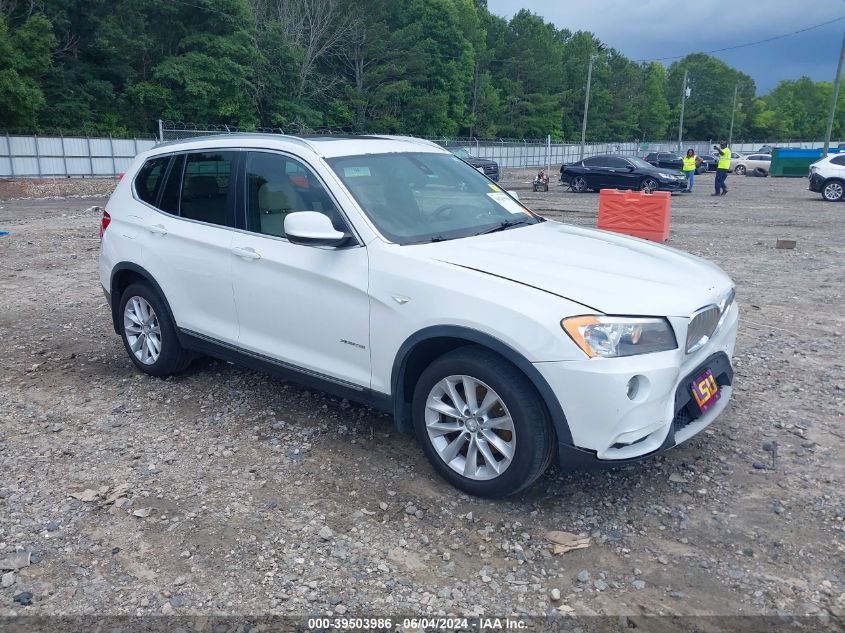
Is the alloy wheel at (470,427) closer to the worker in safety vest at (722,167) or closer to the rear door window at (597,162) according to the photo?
the worker in safety vest at (722,167)

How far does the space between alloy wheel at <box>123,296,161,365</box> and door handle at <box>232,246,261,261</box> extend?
1.21 m

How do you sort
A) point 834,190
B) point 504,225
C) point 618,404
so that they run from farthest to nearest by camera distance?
point 834,190 → point 504,225 → point 618,404

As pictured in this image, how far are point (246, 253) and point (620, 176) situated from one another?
24.5 metres

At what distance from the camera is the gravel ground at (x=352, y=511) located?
10.2ft

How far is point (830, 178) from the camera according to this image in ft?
76.3

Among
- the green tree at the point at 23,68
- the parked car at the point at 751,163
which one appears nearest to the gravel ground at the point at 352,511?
the green tree at the point at 23,68

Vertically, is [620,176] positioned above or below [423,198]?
below

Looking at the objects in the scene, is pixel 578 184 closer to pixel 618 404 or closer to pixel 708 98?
pixel 618 404

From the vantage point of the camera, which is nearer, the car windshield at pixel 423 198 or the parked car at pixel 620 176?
the car windshield at pixel 423 198

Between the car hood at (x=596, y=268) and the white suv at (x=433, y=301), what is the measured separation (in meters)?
0.02

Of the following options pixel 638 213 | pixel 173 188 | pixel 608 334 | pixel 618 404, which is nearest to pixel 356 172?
pixel 173 188

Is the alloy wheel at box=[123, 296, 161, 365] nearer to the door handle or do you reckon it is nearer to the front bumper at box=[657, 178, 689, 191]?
the door handle

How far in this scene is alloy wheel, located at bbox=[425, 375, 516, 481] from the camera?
3627mm

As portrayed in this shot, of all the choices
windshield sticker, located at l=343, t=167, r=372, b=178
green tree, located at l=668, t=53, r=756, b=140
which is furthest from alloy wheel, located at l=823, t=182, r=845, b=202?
green tree, located at l=668, t=53, r=756, b=140
